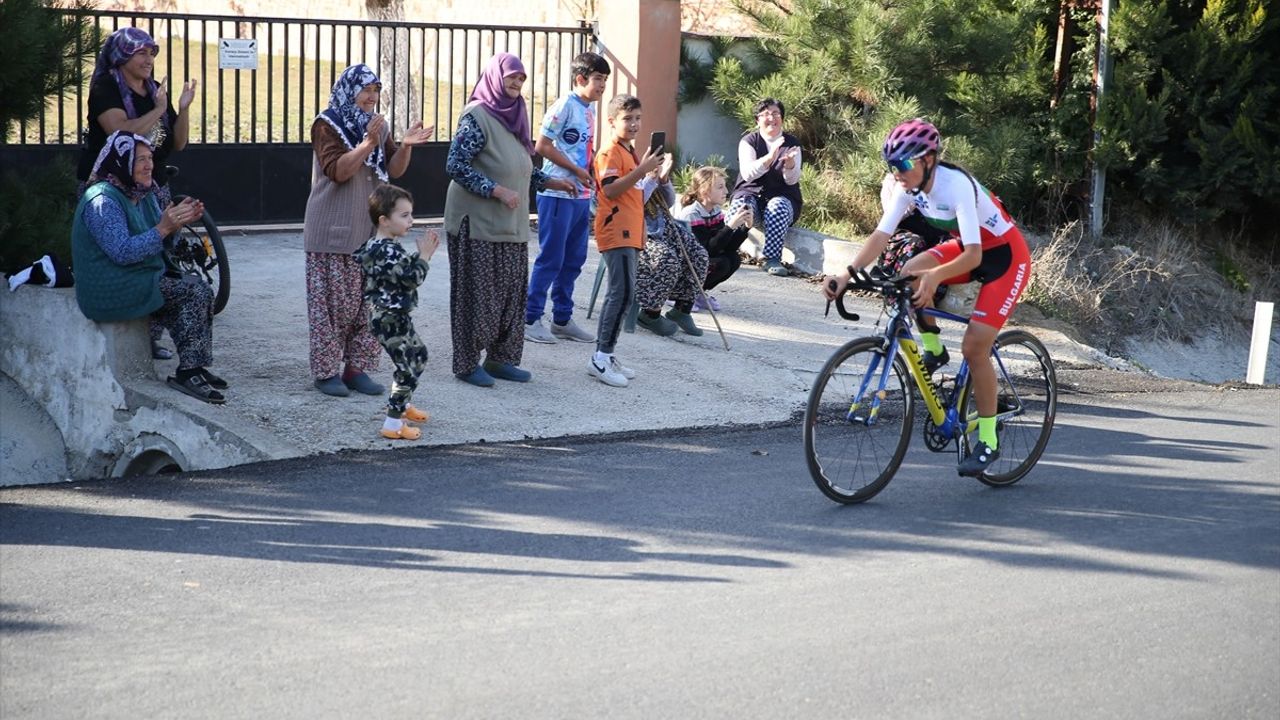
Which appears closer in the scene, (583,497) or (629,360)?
(583,497)

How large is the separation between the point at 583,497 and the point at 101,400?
3005 mm

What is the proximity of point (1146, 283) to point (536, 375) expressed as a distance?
323 inches

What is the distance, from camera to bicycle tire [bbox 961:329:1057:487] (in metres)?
7.46

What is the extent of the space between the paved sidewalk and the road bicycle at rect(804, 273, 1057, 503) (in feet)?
5.27

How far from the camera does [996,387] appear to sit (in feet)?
23.7

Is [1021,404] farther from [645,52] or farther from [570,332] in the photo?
[645,52]

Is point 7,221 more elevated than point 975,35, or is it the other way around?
point 975,35

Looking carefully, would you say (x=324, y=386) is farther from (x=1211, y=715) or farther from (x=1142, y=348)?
(x=1142, y=348)

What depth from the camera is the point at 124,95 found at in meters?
8.52

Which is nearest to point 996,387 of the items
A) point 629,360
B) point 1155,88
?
point 629,360

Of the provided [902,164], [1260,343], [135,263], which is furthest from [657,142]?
[1260,343]

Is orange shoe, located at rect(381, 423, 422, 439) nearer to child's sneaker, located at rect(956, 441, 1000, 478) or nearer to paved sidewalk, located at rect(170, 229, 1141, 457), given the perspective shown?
paved sidewalk, located at rect(170, 229, 1141, 457)

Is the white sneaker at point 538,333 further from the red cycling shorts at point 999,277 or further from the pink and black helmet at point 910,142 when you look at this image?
the pink and black helmet at point 910,142

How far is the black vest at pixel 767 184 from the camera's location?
42.0ft
